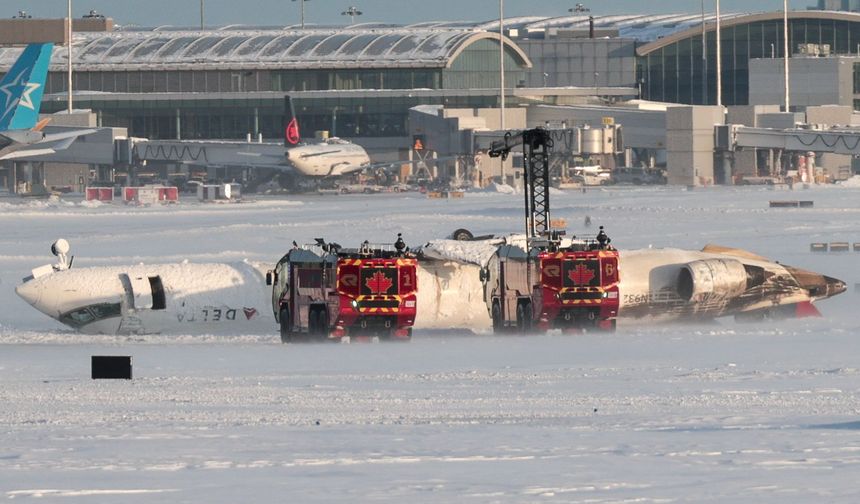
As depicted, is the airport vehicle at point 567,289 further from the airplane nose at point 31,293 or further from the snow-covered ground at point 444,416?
the airplane nose at point 31,293

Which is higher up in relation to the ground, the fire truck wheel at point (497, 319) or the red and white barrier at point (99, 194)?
the red and white barrier at point (99, 194)

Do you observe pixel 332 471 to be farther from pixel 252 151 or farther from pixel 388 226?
pixel 252 151

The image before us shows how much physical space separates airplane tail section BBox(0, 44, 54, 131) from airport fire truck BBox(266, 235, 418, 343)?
68.3m

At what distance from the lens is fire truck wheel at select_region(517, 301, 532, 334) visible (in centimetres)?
5122

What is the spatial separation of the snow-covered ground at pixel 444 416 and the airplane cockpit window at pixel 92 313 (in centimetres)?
62

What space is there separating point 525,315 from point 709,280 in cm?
610

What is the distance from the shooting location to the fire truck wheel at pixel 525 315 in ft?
168

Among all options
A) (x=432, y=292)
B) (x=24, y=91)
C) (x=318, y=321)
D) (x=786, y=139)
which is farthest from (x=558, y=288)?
(x=786, y=139)

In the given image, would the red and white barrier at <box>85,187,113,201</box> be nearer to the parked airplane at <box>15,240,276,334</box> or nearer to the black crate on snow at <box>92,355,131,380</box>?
the parked airplane at <box>15,240,276,334</box>

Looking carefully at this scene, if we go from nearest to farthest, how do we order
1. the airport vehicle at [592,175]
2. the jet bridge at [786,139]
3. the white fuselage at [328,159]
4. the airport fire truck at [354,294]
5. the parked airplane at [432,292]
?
the airport fire truck at [354,294] < the parked airplane at [432,292] < the jet bridge at [786,139] < the white fuselage at [328,159] < the airport vehicle at [592,175]

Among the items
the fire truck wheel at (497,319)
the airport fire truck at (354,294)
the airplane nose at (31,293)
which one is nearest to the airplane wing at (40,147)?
A: the airplane nose at (31,293)

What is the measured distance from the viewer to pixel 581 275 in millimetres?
50750

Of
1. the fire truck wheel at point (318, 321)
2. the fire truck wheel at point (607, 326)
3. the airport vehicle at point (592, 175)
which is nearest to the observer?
the fire truck wheel at point (318, 321)

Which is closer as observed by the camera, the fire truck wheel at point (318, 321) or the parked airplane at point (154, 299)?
the fire truck wheel at point (318, 321)
